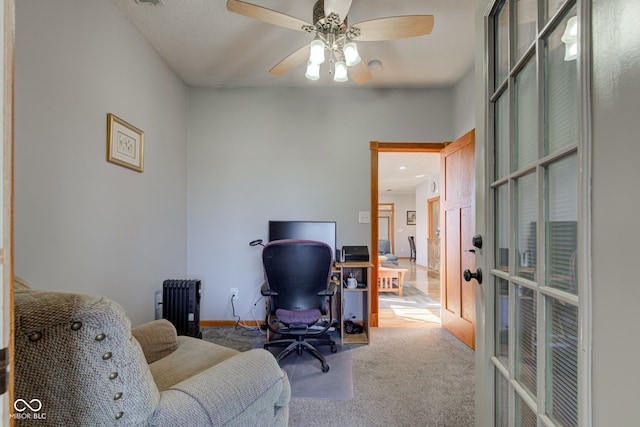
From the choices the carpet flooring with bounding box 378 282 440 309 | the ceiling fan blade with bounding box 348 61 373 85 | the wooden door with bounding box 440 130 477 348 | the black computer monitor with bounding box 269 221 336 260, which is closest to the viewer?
the ceiling fan blade with bounding box 348 61 373 85

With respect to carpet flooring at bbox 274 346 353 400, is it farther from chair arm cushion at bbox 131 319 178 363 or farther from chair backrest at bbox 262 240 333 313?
chair arm cushion at bbox 131 319 178 363

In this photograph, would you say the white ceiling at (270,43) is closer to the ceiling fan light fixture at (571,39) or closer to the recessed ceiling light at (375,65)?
the recessed ceiling light at (375,65)

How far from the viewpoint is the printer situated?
2.83 meters

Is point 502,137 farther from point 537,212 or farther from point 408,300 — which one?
point 408,300

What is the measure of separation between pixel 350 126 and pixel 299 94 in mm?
665

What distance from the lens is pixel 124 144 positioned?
200cm

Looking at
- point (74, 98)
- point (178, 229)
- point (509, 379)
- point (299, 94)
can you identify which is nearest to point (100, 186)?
point (74, 98)

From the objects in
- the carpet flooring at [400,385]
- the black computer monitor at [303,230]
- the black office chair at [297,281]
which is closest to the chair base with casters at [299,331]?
the black office chair at [297,281]

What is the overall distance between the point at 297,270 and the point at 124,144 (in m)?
1.53

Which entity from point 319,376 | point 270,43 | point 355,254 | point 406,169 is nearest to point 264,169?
point 270,43

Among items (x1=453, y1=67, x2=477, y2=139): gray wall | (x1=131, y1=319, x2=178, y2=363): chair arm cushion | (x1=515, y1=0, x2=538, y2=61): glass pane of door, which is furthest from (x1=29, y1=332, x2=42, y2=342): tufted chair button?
(x1=453, y1=67, x2=477, y2=139): gray wall

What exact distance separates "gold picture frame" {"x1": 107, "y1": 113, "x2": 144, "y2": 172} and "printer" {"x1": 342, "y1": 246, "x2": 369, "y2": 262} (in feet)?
6.41

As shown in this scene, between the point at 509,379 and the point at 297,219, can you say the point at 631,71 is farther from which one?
the point at 297,219

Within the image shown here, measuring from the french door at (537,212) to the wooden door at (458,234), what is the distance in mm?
1556
